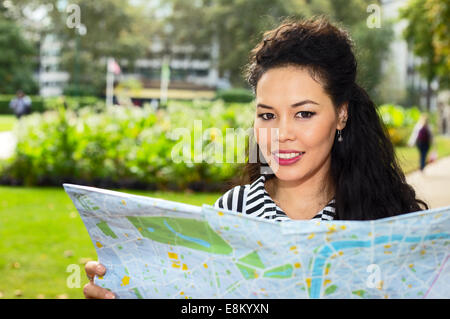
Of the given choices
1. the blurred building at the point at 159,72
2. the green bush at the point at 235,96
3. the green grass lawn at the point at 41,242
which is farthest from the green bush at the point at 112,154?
the blurred building at the point at 159,72

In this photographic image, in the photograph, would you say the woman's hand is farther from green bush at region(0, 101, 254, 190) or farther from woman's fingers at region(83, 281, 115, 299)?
green bush at region(0, 101, 254, 190)

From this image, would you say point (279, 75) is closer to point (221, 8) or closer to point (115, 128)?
point (115, 128)

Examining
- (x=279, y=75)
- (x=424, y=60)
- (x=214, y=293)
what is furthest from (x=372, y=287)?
(x=424, y=60)

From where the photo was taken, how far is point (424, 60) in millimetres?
26500

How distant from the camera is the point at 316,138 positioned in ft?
5.57

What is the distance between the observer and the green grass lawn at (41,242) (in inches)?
201

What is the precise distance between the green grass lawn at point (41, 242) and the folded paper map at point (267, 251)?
140 inches

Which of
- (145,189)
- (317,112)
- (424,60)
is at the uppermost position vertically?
(424,60)

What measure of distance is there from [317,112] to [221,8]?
52.9 m

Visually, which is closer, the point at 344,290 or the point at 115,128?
the point at 344,290

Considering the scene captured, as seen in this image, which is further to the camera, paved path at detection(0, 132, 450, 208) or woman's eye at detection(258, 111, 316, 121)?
paved path at detection(0, 132, 450, 208)

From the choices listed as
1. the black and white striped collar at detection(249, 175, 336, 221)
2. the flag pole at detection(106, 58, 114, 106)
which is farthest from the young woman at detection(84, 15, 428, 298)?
the flag pole at detection(106, 58, 114, 106)

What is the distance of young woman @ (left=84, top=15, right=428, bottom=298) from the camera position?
1679 millimetres

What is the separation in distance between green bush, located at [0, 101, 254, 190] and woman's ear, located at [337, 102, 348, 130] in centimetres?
809
